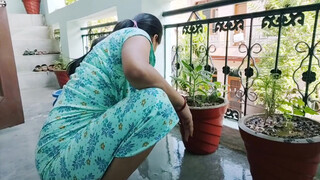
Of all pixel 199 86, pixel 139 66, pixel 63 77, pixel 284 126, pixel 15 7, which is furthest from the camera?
pixel 15 7

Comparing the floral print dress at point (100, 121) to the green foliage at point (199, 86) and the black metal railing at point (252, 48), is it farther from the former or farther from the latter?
the black metal railing at point (252, 48)

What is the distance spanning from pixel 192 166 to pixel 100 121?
0.71 m

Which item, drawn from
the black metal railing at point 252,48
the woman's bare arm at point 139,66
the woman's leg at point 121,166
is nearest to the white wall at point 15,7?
the black metal railing at point 252,48

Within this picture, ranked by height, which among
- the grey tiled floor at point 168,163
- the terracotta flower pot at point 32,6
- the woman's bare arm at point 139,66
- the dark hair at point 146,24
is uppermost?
the terracotta flower pot at point 32,6

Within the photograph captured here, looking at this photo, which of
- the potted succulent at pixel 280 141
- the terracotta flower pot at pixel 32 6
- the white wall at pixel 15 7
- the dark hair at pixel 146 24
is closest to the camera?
the potted succulent at pixel 280 141

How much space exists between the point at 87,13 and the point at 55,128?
247 centimetres

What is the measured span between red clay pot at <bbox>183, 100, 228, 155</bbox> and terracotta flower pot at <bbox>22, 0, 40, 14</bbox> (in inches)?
204

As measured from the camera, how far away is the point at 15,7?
546 centimetres

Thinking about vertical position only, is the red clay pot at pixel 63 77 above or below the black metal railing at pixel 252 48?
below

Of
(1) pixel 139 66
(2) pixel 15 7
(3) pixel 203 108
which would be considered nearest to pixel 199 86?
(3) pixel 203 108

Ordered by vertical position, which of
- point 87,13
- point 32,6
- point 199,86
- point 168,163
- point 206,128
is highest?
point 32,6

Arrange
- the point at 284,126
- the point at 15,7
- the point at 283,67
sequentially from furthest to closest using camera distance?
the point at 15,7, the point at 283,67, the point at 284,126

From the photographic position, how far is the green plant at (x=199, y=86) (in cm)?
131

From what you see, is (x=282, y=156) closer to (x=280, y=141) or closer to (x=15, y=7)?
(x=280, y=141)
